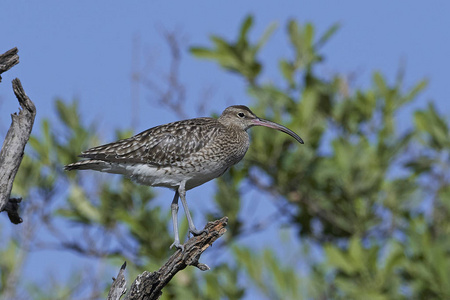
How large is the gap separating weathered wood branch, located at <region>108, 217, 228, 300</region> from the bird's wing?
1.85 metres

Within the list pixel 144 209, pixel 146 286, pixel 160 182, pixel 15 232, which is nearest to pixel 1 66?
pixel 146 286

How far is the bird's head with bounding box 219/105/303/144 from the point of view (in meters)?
10.5

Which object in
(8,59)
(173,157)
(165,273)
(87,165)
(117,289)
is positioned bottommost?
(117,289)

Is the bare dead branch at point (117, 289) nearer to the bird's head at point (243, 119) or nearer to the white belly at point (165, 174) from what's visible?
the white belly at point (165, 174)

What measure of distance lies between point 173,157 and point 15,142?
2.88 m

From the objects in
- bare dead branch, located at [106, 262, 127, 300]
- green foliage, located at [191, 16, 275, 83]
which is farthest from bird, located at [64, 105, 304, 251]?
green foliage, located at [191, 16, 275, 83]

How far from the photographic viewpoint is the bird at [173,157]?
927 centimetres

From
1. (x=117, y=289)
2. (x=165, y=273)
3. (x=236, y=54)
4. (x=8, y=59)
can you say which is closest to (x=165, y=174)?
(x=165, y=273)

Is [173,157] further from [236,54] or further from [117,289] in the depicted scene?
[236,54]

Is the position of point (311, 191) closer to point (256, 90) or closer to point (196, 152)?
point (256, 90)

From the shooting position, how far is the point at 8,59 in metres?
6.80

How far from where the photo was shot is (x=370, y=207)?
11.9 m

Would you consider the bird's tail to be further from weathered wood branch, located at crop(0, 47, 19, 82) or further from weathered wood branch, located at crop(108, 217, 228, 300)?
weathered wood branch, located at crop(0, 47, 19, 82)

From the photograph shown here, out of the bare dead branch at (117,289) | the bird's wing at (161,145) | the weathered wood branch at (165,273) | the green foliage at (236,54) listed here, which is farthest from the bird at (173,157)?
the green foliage at (236,54)
